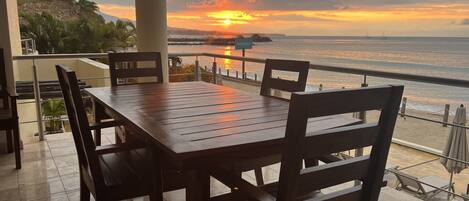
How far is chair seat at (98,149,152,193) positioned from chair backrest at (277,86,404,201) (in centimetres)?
85

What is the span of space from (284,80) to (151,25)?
2.18 meters

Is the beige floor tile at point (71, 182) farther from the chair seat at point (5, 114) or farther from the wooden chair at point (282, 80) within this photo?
the wooden chair at point (282, 80)

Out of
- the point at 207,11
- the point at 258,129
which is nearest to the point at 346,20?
the point at 207,11

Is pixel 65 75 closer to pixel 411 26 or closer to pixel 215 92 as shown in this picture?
pixel 215 92

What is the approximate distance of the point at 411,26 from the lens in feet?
50.5

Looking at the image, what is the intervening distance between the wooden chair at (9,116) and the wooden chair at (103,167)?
143 centimetres

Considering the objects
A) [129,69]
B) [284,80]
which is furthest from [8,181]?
[284,80]

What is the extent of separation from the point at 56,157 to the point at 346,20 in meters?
12.4

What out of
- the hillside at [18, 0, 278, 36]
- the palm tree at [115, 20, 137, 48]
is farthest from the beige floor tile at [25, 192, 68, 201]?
the hillside at [18, 0, 278, 36]

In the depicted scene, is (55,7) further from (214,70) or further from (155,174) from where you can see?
(155,174)

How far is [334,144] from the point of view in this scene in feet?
→ 3.92

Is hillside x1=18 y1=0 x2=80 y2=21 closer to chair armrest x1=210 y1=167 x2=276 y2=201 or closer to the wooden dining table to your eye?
the wooden dining table

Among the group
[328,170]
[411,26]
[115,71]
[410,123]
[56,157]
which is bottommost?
[410,123]

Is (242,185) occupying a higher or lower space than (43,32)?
lower
